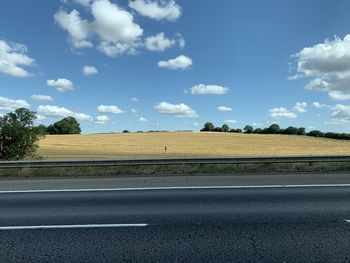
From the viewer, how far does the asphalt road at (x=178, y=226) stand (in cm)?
526

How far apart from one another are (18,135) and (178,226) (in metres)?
24.2

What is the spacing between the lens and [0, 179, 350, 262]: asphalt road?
526 centimetres

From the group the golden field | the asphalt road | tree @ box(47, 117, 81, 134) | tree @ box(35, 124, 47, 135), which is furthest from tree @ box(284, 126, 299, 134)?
the asphalt road

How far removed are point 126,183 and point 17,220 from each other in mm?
4975

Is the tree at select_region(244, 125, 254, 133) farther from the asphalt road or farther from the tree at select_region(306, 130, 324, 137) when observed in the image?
the asphalt road

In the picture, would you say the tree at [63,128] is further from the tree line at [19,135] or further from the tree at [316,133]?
the tree line at [19,135]

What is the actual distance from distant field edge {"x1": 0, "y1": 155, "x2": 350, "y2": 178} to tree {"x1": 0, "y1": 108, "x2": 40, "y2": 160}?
13.4m

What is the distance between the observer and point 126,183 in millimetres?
12117

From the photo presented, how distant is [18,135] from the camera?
28.2 m

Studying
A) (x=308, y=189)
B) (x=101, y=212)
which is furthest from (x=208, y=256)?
(x=308, y=189)

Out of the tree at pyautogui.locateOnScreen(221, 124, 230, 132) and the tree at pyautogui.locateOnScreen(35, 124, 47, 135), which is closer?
the tree at pyautogui.locateOnScreen(35, 124, 47, 135)

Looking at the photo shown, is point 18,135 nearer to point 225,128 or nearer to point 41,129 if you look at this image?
point 41,129

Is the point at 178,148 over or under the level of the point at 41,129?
under

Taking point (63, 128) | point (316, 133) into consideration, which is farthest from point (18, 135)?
point (63, 128)
